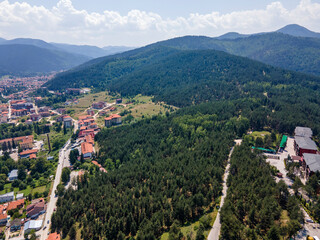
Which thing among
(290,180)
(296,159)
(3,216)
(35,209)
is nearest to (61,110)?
(3,216)

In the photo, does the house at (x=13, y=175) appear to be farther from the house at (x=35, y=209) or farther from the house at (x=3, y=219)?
the house at (x=35, y=209)

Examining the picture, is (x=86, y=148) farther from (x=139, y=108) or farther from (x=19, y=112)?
(x=19, y=112)

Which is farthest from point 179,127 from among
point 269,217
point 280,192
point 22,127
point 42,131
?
point 22,127

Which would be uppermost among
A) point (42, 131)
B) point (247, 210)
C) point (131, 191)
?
point (247, 210)

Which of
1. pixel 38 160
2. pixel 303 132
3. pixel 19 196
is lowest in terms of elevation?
pixel 19 196

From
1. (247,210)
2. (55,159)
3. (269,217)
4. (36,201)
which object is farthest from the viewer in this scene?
(55,159)

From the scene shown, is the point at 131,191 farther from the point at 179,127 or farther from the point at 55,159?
the point at 55,159
